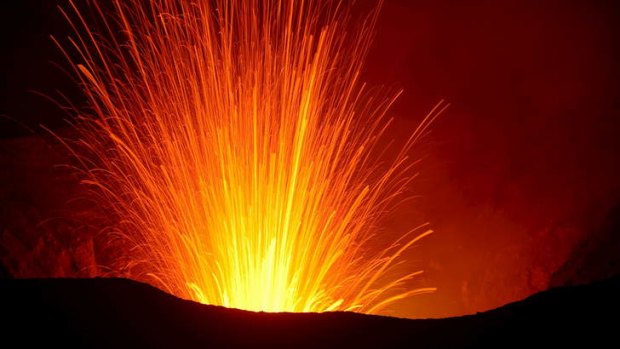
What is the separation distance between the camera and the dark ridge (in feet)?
9.23

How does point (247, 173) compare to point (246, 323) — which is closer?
point (246, 323)

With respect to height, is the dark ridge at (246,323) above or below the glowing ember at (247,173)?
below

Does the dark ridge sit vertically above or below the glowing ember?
below

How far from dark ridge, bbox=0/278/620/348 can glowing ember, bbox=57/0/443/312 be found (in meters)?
3.78

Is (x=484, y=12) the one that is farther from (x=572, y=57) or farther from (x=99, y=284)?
(x=99, y=284)

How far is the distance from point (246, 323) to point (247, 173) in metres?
4.13

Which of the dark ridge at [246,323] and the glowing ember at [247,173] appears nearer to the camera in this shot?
the dark ridge at [246,323]

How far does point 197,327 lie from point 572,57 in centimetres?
692

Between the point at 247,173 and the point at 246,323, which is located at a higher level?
the point at 247,173

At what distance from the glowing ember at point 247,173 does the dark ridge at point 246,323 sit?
378 centimetres

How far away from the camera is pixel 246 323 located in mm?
3078

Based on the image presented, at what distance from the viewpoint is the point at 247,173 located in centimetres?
712

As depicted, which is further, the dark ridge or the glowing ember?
the glowing ember

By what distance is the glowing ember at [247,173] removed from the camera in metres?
7.02
